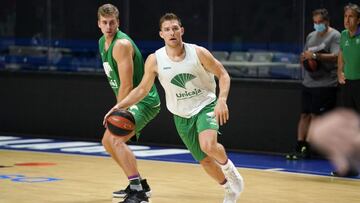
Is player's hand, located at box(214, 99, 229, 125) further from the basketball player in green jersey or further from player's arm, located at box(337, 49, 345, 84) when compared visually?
player's arm, located at box(337, 49, 345, 84)

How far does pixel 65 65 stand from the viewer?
14352 mm

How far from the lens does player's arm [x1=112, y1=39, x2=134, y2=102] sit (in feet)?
24.0

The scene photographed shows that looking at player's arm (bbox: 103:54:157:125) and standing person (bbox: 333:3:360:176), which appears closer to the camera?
player's arm (bbox: 103:54:157:125)

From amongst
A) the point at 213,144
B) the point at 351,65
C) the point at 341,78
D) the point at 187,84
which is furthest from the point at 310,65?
the point at 213,144

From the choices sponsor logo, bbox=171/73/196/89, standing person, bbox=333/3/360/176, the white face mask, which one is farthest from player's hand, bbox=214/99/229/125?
the white face mask

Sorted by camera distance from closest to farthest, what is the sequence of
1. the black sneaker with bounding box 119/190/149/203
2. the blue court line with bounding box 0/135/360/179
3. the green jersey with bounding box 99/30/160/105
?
the black sneaker with bounding box 119/190/149/203 < the green jersey with bounding box 99/30/160/105 < the blue court line with bounding box 0/135/360/179

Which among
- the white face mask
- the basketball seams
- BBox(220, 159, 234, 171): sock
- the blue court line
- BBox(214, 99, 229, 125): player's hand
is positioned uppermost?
the white face mask

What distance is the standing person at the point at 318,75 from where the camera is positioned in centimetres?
1077

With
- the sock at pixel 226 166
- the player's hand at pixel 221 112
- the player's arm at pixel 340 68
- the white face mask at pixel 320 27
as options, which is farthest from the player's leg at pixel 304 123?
the player's hand at pixel 221 112

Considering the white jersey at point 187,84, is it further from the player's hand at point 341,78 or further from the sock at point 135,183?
the player's hand at point 341,78

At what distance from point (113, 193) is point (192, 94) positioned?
1417 mm

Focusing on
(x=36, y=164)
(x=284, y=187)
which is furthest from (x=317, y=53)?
(x=36, y=164)

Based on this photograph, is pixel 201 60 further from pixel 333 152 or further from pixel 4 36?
pixel 4 36

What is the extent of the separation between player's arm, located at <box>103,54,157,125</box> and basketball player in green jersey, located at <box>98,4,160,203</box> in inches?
7.8
